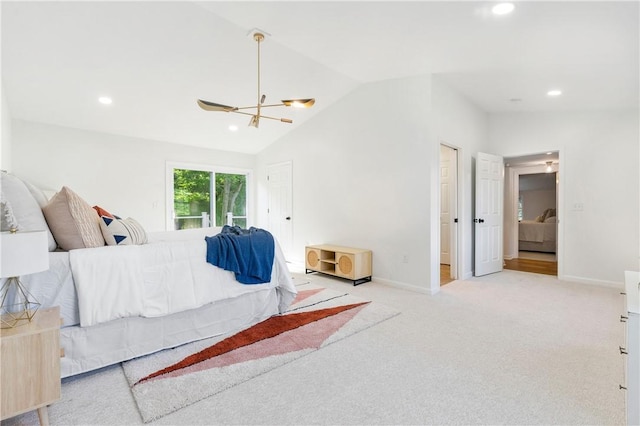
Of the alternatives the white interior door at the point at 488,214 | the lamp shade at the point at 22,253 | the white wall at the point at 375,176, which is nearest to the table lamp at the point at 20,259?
the lamp shade at the point at 22,253

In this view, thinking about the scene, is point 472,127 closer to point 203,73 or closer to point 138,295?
point 203,73

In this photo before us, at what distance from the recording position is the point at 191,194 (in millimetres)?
6141

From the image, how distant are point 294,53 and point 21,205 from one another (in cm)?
307

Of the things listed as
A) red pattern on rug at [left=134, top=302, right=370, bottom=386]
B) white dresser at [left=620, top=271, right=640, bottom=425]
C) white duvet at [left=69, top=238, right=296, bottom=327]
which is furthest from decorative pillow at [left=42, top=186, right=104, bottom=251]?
white dresser at [left=620, top=271, right=640, bottom=425]

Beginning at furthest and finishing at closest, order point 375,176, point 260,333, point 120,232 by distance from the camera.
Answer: point 375,176
point 260,333
point 120,232

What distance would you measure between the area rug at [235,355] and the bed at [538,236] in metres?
6.23

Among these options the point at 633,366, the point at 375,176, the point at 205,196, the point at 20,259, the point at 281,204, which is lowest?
the point at 633,366

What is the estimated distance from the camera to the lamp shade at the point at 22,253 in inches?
53.7

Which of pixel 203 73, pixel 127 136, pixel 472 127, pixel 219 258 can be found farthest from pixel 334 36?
pixel 127 136

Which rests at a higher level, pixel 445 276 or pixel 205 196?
pixel 205 196

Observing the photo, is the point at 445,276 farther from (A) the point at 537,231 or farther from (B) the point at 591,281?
Result: (A) the point at 537,231

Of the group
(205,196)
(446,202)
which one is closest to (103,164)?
(205,196)

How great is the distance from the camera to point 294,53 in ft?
12.5

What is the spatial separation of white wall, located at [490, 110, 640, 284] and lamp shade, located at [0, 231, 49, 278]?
5.98m
